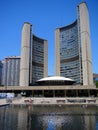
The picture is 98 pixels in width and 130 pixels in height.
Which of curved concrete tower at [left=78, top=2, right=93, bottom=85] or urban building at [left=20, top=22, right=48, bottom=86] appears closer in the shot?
curved concrete tower at [left=78, top=2, right=93, bottom=85]

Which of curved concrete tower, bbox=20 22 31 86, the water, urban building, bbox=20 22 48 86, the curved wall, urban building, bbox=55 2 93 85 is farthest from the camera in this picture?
urban building, bbox=20 22 48 86

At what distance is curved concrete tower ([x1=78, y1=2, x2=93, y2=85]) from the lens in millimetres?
124125

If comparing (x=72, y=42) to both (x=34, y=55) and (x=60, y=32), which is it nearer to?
(x=60, y=32)

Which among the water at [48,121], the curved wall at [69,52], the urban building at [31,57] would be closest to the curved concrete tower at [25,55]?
the urban building at [31,57]

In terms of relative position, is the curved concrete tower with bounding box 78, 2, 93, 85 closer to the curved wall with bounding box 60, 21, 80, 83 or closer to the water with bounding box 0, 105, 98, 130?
the curved wall with bounding box 60, 21, 80, 83

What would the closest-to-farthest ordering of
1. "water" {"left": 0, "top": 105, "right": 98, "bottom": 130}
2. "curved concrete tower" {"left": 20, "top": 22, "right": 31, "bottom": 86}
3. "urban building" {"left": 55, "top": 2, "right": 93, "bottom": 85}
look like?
1. "water" {"left": 0, "top": 105, "right": 98, "bottom": 130}
2. "urban building" {"left": 55, "top": 2, "right": 93, "bottom": 85}
3. "curved concrete tower" {"left": 20, "top": 22, "right": 31, "bottom": 86}

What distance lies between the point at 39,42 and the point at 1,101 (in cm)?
10559

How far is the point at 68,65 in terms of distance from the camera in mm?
150875

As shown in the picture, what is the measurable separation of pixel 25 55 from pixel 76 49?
43.8m

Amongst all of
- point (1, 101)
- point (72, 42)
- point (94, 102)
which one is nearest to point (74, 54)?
point (72, 42)

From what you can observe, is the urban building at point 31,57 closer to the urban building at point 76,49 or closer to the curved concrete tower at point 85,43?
the urban building at point 76,49

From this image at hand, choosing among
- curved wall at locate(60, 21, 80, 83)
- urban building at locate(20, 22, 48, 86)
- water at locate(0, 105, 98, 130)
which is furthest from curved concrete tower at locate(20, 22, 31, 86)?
water at locate(0, 105, 98, 130)

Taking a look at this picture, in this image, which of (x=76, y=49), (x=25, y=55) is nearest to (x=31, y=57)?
(x=25, y=55)

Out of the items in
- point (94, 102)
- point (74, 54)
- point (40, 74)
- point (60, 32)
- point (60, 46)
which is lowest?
point (94, 102)
